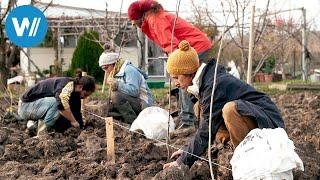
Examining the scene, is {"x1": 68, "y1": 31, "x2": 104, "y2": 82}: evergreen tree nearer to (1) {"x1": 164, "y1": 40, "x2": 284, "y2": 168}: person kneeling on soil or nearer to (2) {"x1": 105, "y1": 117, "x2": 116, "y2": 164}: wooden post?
(2) {"x1": 105, "y1": 117, "x2": 116, "y2": 164}: wooden post

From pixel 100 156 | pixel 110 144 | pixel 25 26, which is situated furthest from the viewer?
pixel 25 26

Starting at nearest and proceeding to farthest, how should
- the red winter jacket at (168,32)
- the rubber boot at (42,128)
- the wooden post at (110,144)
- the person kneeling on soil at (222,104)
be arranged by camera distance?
1. the person kneeling on soil at (222,104)
2. the wooden post at (110,144)
3. the red winter jacket at (168,32)
4. the rubber boot at (42,128)

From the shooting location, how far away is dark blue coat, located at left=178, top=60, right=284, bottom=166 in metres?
3.58

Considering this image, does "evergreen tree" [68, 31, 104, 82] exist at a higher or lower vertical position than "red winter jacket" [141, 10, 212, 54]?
lower

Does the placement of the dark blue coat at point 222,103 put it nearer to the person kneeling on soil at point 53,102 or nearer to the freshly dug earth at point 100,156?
the freshly dug earth at point 100,156

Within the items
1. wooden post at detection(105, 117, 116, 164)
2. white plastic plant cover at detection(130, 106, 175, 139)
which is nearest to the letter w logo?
white plastic plant cover at detection(130, 106, 175, 139)

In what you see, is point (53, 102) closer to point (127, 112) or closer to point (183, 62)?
point (127, 112)

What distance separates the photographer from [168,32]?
18.4 ft

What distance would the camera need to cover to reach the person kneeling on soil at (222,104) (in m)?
3.56

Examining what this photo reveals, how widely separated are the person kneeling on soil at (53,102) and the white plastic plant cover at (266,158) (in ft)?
8.72

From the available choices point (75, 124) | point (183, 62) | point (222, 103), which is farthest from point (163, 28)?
point (222, 103)

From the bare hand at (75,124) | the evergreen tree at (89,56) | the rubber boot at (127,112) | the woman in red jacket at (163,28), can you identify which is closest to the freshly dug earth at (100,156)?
the bare hand at (75,124)

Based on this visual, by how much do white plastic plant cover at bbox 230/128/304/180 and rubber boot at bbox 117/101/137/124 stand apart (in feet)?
11.2

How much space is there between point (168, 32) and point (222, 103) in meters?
2.08
